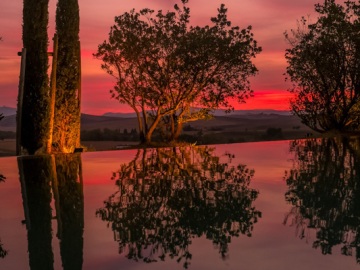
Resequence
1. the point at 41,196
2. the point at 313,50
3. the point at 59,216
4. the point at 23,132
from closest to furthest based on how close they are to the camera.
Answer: the point at 59,216 < the point at 41,196 < the point at 23,132 < the point at 313,50

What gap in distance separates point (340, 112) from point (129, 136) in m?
18.1

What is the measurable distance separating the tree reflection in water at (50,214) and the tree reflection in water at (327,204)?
3.03 m

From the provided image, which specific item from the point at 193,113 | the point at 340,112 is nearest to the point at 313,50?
the point at 340,112

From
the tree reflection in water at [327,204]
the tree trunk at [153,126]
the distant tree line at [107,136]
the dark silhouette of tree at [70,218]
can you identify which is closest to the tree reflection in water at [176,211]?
the dark silhouette of tree at [70,218]

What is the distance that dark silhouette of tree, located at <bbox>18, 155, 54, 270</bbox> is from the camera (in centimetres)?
575

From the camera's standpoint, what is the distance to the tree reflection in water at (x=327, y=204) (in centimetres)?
652

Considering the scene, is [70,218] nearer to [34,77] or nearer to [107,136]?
[34,77]

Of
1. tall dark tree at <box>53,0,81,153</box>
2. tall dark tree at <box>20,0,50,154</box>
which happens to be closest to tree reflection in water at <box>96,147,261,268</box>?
tall dark tree at <box>20,0,50,154</box>

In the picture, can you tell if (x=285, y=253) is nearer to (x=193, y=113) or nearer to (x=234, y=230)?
(x=234, y=230)

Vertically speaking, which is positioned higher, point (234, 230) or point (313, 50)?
point (313, 50)

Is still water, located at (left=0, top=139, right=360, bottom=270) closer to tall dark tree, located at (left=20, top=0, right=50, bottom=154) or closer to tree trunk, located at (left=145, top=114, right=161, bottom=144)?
tall dark tree, located at (left=20, top=0, right=50, bottom=154)

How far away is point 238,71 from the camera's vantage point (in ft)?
107

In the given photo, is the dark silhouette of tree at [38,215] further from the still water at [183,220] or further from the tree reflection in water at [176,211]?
the tree reflection in water at [176,211]

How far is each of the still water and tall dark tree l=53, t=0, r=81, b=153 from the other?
1228 cm
